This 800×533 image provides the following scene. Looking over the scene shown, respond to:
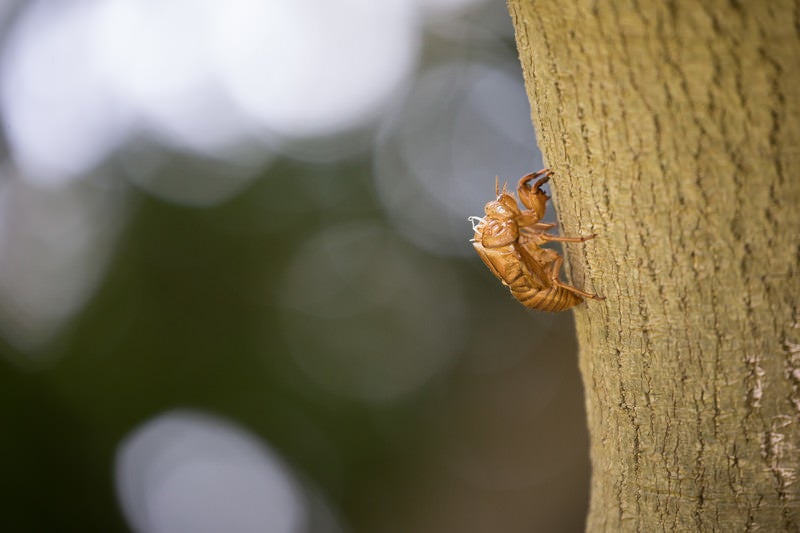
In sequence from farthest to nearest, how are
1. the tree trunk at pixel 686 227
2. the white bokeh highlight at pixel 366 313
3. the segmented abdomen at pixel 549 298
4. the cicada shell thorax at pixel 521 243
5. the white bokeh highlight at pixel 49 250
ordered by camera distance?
the white bokeh highlight at pixel 366 313
the white bokeh highlight at pixel 49 250
the cicada shell thorax at pixel 521 243
the segmented abdomen at pixel 549 298
the tree trunk at pixel 686 227

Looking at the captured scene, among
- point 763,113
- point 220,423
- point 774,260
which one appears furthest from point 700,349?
point 220,423

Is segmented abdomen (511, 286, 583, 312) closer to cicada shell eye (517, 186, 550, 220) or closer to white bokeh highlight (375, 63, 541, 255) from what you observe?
cicada shell eye (517, 186, 550, 220)

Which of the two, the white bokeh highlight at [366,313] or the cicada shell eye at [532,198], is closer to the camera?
the cicada shell eye at [532,198]

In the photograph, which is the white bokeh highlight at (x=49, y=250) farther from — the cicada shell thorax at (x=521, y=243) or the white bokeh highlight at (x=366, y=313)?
the cicada shell thorax at (x=521, y=243)

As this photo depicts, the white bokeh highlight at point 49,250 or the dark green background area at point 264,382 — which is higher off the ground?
the white bokeh highlight at point 49,250

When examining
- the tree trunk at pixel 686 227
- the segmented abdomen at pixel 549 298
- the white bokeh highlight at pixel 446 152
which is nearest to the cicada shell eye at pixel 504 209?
the segmented abdomen at pixel 549 298

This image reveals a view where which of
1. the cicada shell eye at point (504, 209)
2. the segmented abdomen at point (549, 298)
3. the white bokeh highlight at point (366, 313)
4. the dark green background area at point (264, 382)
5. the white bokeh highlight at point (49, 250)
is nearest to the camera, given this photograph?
the segmented abdomen at point (549, 298)

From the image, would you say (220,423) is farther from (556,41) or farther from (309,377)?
(556,41)

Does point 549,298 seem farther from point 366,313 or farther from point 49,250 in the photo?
point 49,250

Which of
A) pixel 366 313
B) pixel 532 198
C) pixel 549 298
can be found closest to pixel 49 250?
pixel 366 313
